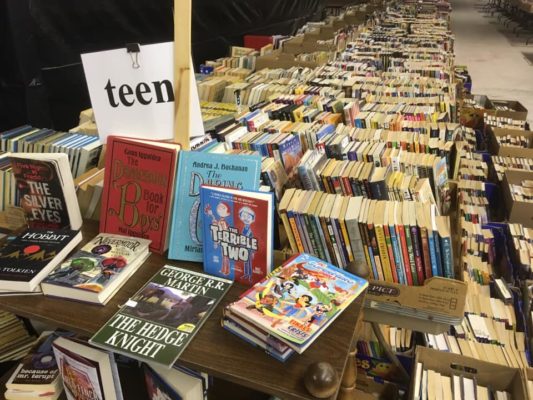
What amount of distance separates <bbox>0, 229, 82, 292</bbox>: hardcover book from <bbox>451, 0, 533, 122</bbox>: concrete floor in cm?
647

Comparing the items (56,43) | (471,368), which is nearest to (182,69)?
(471,368)

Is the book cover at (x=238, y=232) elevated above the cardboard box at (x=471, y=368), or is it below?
above

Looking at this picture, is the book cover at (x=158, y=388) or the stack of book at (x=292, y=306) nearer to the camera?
the stack of book at (x=292, y=306)

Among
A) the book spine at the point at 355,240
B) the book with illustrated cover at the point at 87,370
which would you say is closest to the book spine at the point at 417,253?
the book spine at the point at 355,240

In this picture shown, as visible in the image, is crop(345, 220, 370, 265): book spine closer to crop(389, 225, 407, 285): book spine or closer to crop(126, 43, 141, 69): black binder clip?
crop(389, 225, 407, 285): book spine

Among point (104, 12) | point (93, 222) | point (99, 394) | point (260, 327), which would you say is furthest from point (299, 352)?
point (104, 12)

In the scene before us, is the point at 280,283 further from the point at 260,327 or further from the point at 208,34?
the point at 208,34

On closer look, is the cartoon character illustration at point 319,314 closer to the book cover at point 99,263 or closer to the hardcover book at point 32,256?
the book cover at point 99,263

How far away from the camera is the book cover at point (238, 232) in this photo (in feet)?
3.33

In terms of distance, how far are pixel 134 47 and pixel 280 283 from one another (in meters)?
0.75

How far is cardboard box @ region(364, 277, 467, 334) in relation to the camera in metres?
1.17

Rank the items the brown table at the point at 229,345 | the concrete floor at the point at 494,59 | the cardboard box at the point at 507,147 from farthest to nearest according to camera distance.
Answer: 1. the concrete floor at the point at 494,59
2. the cardboard box at the point at 507,147
3. the brown table at the point at 229,345

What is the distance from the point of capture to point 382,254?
4.11ft

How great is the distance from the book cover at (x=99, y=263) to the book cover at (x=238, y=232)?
0.69 feet
